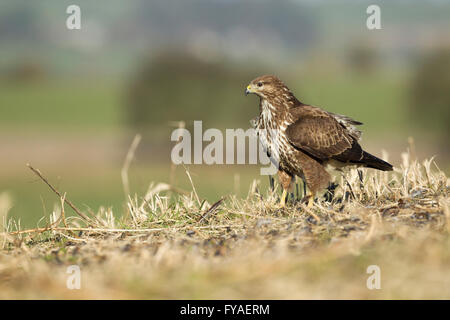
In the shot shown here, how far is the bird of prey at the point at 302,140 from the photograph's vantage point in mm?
6945

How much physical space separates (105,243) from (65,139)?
53573 mm

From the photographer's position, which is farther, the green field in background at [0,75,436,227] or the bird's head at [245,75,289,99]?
the green field in background at [0,75,436,227]

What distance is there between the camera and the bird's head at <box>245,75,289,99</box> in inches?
289

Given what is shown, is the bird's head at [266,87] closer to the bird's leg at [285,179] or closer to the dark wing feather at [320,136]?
the dark wing feather at [320,136]

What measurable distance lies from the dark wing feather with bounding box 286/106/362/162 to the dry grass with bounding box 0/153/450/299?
712 mm

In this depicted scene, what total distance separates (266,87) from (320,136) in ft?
3.23

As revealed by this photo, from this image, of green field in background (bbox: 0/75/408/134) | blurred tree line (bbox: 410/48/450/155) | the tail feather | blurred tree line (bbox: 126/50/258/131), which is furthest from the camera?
green field in background (bbox: 0/75/408/134)

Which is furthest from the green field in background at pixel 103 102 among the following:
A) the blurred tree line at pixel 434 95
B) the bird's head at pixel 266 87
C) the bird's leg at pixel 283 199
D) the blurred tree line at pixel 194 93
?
the bird's leg at pixel 283 199

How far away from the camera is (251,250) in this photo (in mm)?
4539

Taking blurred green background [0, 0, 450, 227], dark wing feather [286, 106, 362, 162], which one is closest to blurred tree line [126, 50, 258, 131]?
blurred green background [0, 0, 450, 227]

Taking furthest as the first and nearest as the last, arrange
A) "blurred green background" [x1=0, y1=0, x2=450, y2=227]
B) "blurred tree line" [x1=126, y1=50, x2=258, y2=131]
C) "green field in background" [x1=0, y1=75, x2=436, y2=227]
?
"blurred tree line" [x1=126, y1=50, x2=258, y2=131], "green field in background" [x1=0, y1=75, x2=436, y2=227], "blurred green background" [x1=0, y1=0, x2=450, y2=227]

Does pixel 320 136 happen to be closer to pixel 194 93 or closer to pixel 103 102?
pixel 194 93

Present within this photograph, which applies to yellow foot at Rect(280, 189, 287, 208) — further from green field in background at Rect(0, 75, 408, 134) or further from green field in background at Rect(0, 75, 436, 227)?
green field in background at Rect(0, 75, 408, 134)
